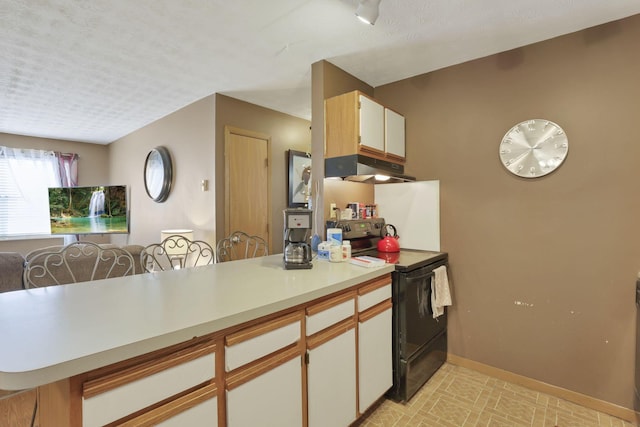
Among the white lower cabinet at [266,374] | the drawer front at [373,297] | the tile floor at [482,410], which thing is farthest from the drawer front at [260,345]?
the tile floor at [482,410]

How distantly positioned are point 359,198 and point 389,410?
5.53ft

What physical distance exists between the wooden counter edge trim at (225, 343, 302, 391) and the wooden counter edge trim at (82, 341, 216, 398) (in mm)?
147

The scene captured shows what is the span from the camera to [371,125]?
94.3 inches

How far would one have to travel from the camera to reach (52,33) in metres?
2.08

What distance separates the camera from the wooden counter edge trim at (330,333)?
1.42 metres

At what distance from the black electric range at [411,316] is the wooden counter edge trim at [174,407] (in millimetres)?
1319

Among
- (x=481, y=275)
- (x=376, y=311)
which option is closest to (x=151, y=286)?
(x=376, y=311)

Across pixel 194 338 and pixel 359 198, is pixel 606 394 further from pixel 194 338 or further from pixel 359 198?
pixel 194 338

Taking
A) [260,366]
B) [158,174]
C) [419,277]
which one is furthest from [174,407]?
[158,174]

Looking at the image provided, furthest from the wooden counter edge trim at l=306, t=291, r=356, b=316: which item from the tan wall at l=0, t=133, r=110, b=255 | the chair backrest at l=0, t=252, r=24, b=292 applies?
the tan wall at l=0, t=133, r=110, b=255

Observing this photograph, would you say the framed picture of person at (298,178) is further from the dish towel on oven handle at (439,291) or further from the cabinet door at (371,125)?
the dish towel on oven handle at (439,291)

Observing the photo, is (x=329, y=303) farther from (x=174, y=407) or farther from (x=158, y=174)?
(x=158, y=174)

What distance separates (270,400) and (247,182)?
104 inches

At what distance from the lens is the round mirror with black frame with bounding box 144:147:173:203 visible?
3896 millimetres
